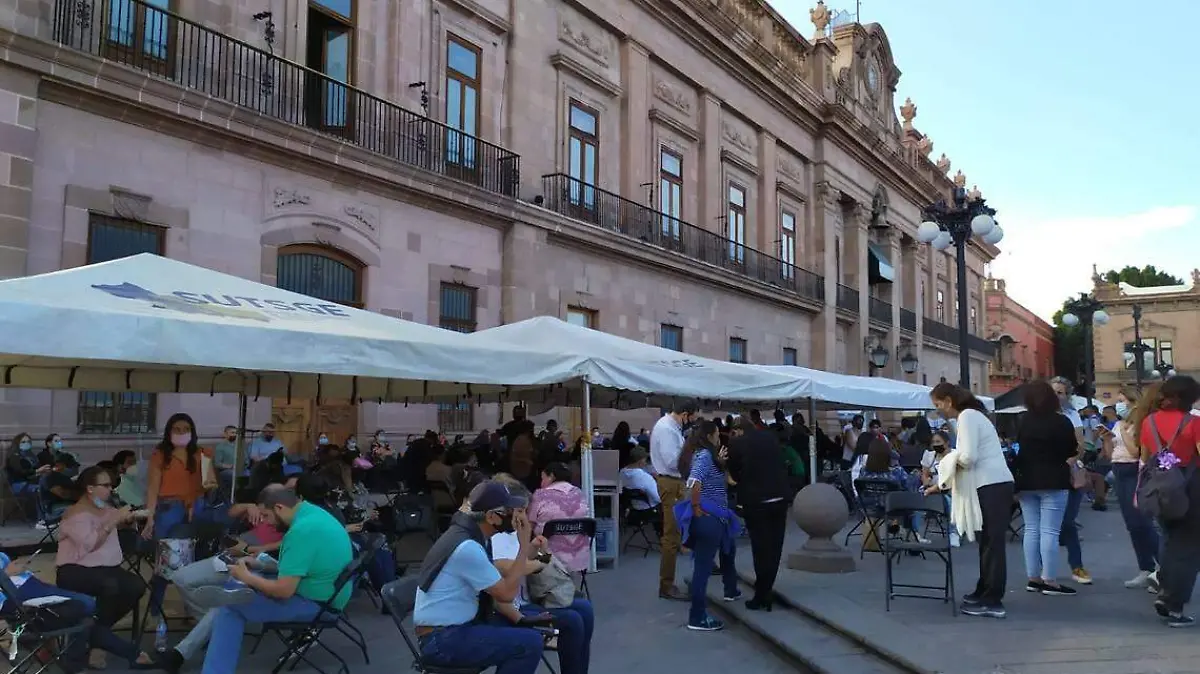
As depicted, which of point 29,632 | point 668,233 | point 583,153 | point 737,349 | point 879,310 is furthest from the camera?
point 879,310

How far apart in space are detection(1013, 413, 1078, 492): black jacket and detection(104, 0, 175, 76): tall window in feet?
37.0

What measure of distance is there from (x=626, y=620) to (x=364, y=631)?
214 centimetres

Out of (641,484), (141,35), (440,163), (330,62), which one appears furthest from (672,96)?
(641,484)

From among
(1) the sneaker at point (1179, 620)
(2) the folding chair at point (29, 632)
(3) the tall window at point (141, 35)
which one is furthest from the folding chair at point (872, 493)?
(3) the tall window at point (141, 35)

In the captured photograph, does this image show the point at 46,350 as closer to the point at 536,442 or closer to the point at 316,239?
the point at 536,442

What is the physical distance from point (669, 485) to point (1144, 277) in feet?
289

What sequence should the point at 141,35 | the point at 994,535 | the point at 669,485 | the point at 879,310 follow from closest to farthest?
the point at 994,535
the point at 669,485
the point at 141,35
the point at 879,310

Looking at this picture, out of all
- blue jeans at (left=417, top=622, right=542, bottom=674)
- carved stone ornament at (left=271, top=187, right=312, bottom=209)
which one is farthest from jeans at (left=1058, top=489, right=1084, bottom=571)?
carved stone ornament at (left=271, top=187, right=312, bottom=209)

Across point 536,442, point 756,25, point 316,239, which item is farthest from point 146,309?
point 756,25

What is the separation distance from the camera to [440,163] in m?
16.5

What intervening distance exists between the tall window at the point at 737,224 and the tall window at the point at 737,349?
234 centimetres

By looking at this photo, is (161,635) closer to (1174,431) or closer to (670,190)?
(1174,431)

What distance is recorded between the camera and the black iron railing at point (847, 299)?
3381 centimetres

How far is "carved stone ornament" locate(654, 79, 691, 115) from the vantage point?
78.5ft
